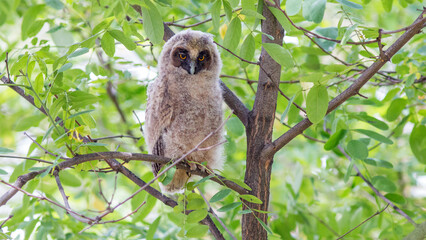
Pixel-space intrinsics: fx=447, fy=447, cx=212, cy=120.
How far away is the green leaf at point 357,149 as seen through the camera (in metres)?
2.24

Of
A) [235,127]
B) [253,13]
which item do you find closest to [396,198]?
[235,127]

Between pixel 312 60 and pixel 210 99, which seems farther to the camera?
pixel 312 60

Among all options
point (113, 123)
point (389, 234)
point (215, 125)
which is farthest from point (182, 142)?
point (113, 123)

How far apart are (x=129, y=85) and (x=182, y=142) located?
1.55 meters

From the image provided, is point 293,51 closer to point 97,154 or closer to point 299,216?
point 299,216

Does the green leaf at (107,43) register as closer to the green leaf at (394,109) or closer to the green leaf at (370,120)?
the green leaf at (370,120)

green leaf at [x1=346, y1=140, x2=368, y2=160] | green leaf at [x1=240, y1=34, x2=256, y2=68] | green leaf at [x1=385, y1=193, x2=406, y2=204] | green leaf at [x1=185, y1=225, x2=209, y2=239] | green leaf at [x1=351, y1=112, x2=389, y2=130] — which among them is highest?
green leaf at [x1=240, y1=34, x2=256, y2=68]

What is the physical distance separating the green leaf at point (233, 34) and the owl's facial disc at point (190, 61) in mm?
634

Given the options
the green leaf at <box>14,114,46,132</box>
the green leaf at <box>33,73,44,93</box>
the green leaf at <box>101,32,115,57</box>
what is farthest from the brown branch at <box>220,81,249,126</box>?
the green leaf at <box>14,114,46,132</box>

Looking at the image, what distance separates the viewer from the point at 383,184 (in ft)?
8.29

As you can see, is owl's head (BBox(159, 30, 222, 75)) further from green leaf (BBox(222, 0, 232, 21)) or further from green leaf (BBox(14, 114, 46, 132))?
green leaf (BBox(222, 0, 232, 21))

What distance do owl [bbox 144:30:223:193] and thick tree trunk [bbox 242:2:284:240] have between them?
0.46 metres

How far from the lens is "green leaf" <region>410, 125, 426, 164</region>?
8.20 ft

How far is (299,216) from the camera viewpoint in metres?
2.81
